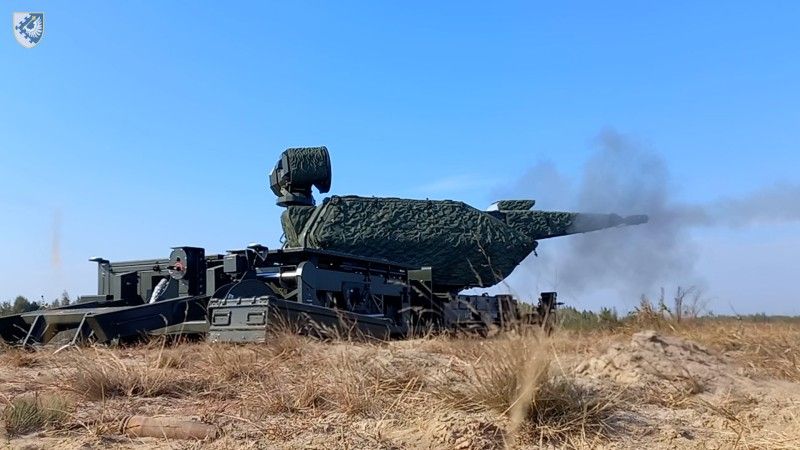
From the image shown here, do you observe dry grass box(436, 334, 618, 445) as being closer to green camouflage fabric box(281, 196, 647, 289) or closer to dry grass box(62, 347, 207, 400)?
dry grass box(62, 347, 207, 400)

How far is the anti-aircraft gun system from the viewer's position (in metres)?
9.57

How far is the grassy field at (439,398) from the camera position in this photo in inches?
158

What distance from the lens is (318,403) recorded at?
191 inches

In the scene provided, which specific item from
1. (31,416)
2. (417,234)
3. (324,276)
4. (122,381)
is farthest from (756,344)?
(417,234)

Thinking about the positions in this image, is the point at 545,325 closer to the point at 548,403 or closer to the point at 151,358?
the point at 548,403

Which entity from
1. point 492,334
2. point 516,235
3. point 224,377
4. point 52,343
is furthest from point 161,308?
point 516,235

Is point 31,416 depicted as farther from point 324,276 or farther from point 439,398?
point 324,276

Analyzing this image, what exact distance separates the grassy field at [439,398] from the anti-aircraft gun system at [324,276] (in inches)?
21.7

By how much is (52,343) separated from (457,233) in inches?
382

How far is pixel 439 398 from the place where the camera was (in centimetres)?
455

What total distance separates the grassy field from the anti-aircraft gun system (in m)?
0.55

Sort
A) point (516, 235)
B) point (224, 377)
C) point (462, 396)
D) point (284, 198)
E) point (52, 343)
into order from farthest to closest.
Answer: point (516, 235) → point (284, 198) → point (52, 343) → point (224, 377) → point (462, 396)

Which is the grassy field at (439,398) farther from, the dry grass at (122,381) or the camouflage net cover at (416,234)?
the camouflage net cover at (416,234)

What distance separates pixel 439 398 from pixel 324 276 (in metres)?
7.97
